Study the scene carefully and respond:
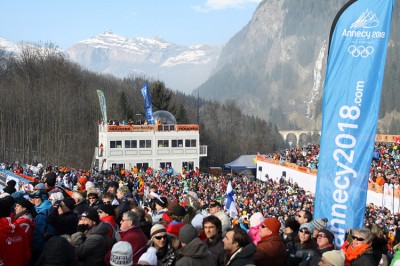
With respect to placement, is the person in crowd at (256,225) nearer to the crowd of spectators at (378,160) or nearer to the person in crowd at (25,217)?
the person in crowd at (25,217)

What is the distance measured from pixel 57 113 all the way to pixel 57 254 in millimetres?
57254

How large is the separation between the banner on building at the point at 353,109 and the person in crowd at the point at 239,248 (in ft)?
9.31

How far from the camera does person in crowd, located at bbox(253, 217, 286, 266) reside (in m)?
5.92

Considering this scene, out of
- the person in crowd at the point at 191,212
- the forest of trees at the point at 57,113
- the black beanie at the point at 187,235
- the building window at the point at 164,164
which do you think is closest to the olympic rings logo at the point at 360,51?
the person in crowd at the point at 191,212

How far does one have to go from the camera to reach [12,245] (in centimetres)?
555

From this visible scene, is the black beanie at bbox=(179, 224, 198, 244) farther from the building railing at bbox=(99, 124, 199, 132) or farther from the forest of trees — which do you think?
the forest of trees

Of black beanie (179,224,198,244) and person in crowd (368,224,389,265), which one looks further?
person in crowd (368,224,389,265)

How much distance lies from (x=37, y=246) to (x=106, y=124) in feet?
119

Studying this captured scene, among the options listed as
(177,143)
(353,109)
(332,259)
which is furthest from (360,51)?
(177,143)

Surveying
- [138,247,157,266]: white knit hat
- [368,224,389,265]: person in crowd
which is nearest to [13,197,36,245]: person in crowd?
[138,247,157,266]: white knit hat

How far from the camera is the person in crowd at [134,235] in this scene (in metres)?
5.94

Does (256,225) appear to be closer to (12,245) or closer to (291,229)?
(291,229)

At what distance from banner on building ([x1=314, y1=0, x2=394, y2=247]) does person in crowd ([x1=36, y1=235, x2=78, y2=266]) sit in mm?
4455

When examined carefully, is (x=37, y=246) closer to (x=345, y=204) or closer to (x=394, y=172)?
(x=345, y=204)
